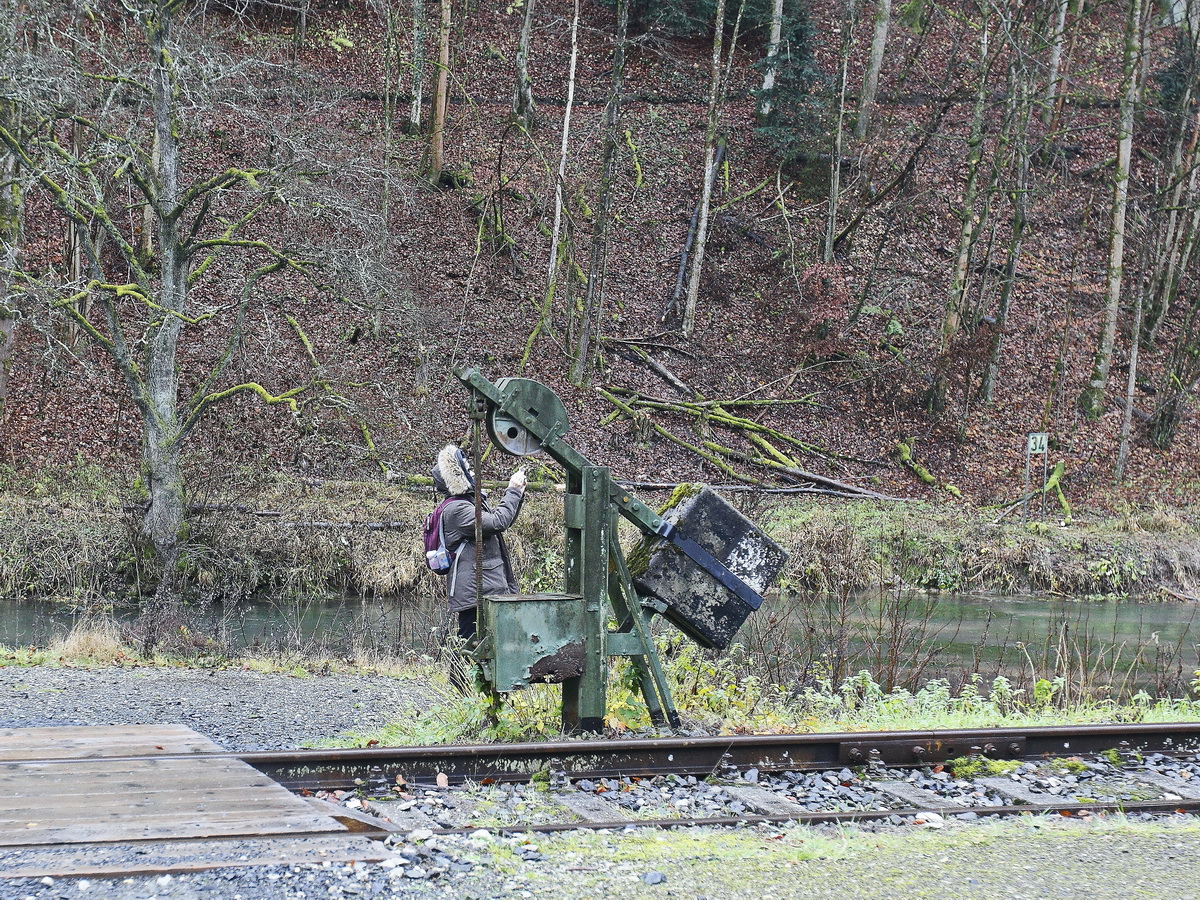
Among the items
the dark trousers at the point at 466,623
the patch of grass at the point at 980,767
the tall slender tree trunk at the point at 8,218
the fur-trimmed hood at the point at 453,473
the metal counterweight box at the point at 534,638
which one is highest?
the tall slender tree trunk at the point at 8,218

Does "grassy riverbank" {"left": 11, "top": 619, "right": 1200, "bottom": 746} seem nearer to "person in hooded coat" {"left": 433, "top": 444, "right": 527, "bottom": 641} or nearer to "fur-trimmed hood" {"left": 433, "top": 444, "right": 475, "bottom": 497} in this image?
"person in hooded coat" {"left": 433, "top": 444, "right": 527, "bottom": 641}

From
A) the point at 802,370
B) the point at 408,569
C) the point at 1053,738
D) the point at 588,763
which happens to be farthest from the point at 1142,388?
the point at 588,763

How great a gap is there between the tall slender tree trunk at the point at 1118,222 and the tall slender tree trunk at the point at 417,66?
18037 millimetres

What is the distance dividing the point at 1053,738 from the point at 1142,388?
2570 cm

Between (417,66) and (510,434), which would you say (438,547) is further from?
(417,66)

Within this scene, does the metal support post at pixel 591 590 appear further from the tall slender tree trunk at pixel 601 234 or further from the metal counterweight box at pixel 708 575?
the tall slender tree trunk at pixel 601 234

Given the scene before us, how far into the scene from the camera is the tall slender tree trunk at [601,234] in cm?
2481

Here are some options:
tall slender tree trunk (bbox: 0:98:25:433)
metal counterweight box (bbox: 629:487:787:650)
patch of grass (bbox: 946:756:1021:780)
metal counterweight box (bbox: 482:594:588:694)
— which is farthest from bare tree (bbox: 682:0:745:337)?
patch of grass (bbox: 946:756:1021:780)

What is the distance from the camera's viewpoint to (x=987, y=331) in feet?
90.5

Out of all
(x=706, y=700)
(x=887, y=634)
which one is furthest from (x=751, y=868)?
Answer: (x=887, y=634)

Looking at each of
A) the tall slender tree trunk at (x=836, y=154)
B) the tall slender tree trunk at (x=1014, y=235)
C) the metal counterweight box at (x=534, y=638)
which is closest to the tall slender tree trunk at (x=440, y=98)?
the tall slender tree trunk at (x=836, y=154)

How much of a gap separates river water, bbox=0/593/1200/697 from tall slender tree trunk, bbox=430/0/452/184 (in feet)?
56.3

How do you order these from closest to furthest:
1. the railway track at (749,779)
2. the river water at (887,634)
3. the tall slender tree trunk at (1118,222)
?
A: the railway track at (749,779)
the river water at (887,634)
the tall slender tree trunk at (1118,222)

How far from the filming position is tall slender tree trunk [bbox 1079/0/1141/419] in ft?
82.3
